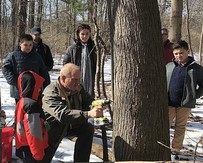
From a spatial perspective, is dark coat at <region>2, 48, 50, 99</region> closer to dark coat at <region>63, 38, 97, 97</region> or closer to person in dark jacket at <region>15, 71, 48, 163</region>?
dark coat at <region>63, 38, 97, 97</region>

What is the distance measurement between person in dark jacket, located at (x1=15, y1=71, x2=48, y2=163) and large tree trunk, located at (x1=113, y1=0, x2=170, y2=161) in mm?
716

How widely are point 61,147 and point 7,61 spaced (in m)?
1.31

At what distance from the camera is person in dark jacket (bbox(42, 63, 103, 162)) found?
3.36m

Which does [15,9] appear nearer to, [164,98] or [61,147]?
[61,147]

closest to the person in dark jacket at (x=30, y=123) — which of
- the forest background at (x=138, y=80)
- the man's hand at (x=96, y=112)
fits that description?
the man's hand at (x=96, y=112)

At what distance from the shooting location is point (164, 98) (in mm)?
3289

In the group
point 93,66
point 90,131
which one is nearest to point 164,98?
point 90,131

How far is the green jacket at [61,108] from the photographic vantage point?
11.0 ft

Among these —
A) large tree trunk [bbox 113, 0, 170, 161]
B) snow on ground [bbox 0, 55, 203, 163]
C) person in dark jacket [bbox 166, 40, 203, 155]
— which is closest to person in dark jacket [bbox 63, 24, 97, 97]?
snow on ground [bbox 0, 55, 203, 163]

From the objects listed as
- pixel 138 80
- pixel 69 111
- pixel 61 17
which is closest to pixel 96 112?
Result: pixel 69 111

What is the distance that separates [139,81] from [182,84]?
1.32 metres

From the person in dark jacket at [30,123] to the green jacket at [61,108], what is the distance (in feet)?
0.31

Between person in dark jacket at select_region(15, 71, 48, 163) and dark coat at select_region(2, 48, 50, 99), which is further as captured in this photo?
dark coat at select_region(2, 48, 50, 99)

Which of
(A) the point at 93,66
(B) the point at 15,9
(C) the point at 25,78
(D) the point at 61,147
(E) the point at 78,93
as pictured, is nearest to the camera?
(C) the point at 25,78
